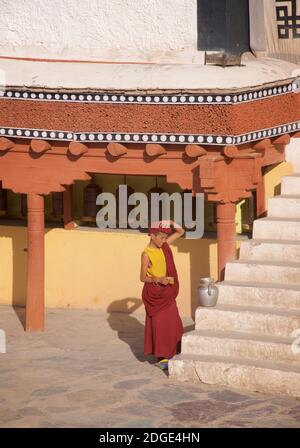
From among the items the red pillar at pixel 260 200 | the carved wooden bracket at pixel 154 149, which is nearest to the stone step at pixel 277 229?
the red pillar at pixel 260 200

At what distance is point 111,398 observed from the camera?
43.5 feet

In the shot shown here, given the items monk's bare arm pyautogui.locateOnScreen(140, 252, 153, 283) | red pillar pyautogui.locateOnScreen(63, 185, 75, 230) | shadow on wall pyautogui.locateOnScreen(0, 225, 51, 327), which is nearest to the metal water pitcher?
monk's bare arm pyautogui.locateOnScreen(140, 252, 153, 283)

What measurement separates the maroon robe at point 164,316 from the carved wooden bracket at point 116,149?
1483 mm

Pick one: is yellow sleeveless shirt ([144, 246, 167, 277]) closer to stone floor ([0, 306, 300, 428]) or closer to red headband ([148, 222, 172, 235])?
red headband ([148, 222, 172, 235])

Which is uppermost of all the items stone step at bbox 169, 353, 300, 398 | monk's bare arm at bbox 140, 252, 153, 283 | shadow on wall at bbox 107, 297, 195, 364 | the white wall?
the white wall

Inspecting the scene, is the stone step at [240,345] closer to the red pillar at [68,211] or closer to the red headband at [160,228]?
the red headband at [160,228]

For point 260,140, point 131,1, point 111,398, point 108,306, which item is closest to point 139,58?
point 131,1

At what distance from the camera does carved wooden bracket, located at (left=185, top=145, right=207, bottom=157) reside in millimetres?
14703

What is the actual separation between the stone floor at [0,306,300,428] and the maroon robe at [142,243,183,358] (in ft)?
0.99

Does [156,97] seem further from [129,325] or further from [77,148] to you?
[129,325]

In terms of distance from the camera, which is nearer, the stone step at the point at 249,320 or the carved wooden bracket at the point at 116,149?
the stone step at the point at 249,320

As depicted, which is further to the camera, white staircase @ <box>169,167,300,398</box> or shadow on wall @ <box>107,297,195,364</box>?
shadow on wall @ <box>107,297,195,364</box>

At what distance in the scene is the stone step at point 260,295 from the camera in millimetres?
13906

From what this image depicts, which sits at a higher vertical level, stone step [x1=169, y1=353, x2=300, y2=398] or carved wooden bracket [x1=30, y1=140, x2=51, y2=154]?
carved wooden bracket [x1=30, y1=140, x2=51, y2=154]
